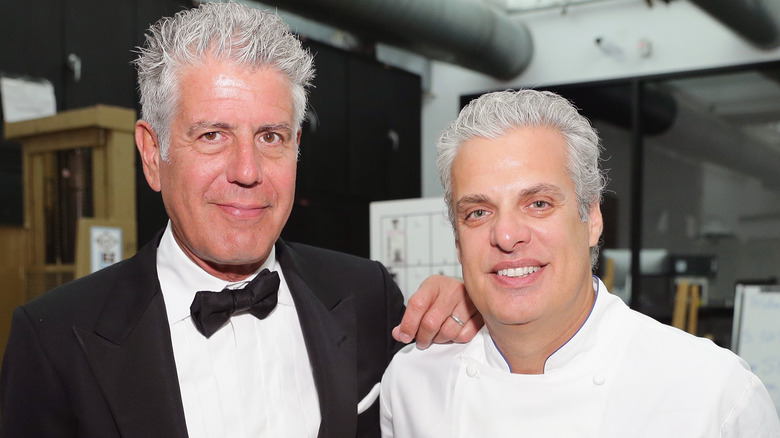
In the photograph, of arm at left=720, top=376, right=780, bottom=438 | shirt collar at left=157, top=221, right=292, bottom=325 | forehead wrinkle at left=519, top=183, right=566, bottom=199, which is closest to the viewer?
arm at left=720, top=376, right=780, bottom=438

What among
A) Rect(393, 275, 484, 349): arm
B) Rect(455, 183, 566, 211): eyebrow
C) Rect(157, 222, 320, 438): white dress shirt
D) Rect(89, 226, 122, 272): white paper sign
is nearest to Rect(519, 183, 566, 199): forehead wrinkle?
Rect(455, 183, 566, 211): eyebrow

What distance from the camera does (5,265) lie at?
2.65 m

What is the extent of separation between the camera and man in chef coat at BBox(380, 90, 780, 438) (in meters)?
1.34

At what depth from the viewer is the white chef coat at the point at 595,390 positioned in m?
1.32

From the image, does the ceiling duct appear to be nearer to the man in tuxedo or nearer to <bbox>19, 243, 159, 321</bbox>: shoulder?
the man in tuxedo

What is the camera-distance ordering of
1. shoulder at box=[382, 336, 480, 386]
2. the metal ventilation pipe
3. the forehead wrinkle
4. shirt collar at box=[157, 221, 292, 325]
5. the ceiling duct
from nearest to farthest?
the forehead wrinkle < shirt collar at box=[157, 221, 292, 325] < shoulder at box=[382, 336, 480, 386] < the metal ventilation pipe < the ceiling duct

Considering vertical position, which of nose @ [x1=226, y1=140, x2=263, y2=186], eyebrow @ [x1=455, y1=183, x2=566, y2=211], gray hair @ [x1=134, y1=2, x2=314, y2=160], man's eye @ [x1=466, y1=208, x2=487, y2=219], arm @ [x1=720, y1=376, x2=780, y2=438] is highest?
gray hair @ [x1=134, y1=2, x2=314, y2=160]

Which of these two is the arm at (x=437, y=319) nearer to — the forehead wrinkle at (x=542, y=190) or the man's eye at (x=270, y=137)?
the forehead wrinkle at (x=542, y=190)

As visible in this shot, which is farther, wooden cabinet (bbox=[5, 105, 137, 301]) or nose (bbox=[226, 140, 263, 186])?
wooden cabinet (bbox=[5, 105, 137, 301])

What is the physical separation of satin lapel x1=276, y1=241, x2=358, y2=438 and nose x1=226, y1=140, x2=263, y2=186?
13.4 inches

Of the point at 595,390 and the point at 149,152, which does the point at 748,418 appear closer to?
the point at 595,390

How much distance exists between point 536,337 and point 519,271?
0.51 feet

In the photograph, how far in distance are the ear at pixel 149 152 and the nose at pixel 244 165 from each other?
19cm

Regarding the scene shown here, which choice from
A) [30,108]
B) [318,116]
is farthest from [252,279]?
[318,116]
